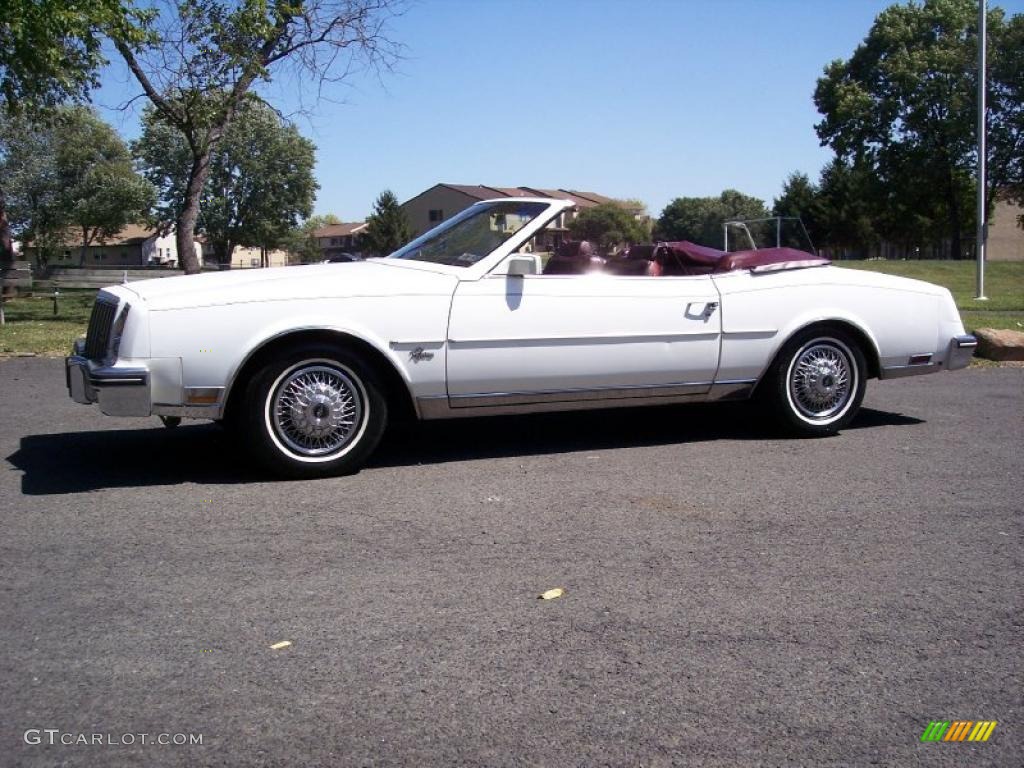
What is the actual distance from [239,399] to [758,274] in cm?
334

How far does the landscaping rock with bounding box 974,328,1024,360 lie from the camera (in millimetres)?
10031

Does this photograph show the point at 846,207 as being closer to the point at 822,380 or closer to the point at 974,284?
the point at 974,284

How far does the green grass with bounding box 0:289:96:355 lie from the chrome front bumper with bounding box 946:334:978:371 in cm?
994

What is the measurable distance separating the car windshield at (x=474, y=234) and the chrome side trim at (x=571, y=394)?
2.59 ft

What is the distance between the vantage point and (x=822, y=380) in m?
6.21

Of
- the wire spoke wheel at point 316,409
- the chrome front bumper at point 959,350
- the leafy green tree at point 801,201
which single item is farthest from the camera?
the leafy green tree at point 801,201

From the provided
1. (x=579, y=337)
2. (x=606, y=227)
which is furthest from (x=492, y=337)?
(x=606, y=227)

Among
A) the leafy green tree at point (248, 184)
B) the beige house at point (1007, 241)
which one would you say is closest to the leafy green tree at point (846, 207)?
the beige house at point (1007, 241)

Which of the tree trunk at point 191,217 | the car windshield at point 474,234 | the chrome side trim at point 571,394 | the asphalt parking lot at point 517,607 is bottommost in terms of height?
the asphalt parking lot at point 517,607

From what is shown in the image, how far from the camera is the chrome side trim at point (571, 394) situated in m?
5.40

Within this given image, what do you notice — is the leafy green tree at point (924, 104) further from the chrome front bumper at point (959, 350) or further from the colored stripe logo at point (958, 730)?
the colored stripe logo at point (958, 730)

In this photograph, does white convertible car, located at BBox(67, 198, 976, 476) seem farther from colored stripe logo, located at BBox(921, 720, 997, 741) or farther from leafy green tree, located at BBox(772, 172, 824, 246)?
leafy green tree, located at BBox(772, 172, 824, 246)

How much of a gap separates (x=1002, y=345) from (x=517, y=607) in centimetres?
849

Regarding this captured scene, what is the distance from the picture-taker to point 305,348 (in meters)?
5.02
